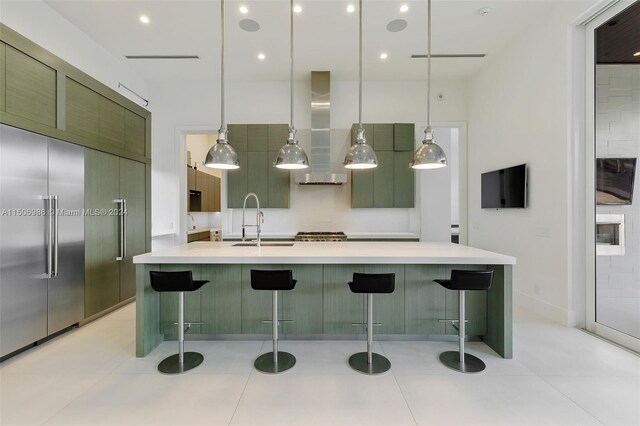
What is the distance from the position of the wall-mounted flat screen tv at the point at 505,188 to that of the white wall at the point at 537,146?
0.10 meters

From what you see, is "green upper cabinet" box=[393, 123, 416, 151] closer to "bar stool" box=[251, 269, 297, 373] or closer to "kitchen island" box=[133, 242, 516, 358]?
"kitchen island" box=[133, 242, 516, 358]

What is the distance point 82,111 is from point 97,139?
33 cm

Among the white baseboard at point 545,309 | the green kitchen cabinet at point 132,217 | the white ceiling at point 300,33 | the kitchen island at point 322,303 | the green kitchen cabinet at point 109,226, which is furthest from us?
the green kitchen cabinet at point 132,217

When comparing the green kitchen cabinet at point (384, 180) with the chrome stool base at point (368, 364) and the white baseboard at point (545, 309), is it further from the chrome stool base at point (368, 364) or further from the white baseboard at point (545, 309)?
the chrome stool base at point (368, 364)

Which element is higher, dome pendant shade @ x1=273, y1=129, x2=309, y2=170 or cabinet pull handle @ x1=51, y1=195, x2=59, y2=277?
dome pendant shade @ x1=273, y1=129, x2=309, y2=170

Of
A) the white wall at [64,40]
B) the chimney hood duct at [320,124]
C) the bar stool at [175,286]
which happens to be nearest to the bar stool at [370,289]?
the bar stool at [175,286]

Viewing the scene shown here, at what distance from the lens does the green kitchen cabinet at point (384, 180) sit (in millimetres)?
5043

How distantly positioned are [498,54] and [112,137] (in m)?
5.59

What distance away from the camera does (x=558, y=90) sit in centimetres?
329

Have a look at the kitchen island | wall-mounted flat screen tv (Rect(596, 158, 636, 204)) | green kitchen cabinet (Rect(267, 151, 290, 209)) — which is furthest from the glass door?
green kitchen cabinet (Rect(267, 151, 290, 209))

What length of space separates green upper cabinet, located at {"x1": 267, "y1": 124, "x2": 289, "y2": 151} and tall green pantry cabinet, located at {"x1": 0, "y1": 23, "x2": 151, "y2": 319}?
1.91 meters

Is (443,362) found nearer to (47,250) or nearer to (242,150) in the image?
(47,250)

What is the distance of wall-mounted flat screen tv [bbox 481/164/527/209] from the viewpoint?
3779 millimetres

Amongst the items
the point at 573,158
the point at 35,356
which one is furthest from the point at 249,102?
the point at 573,158
